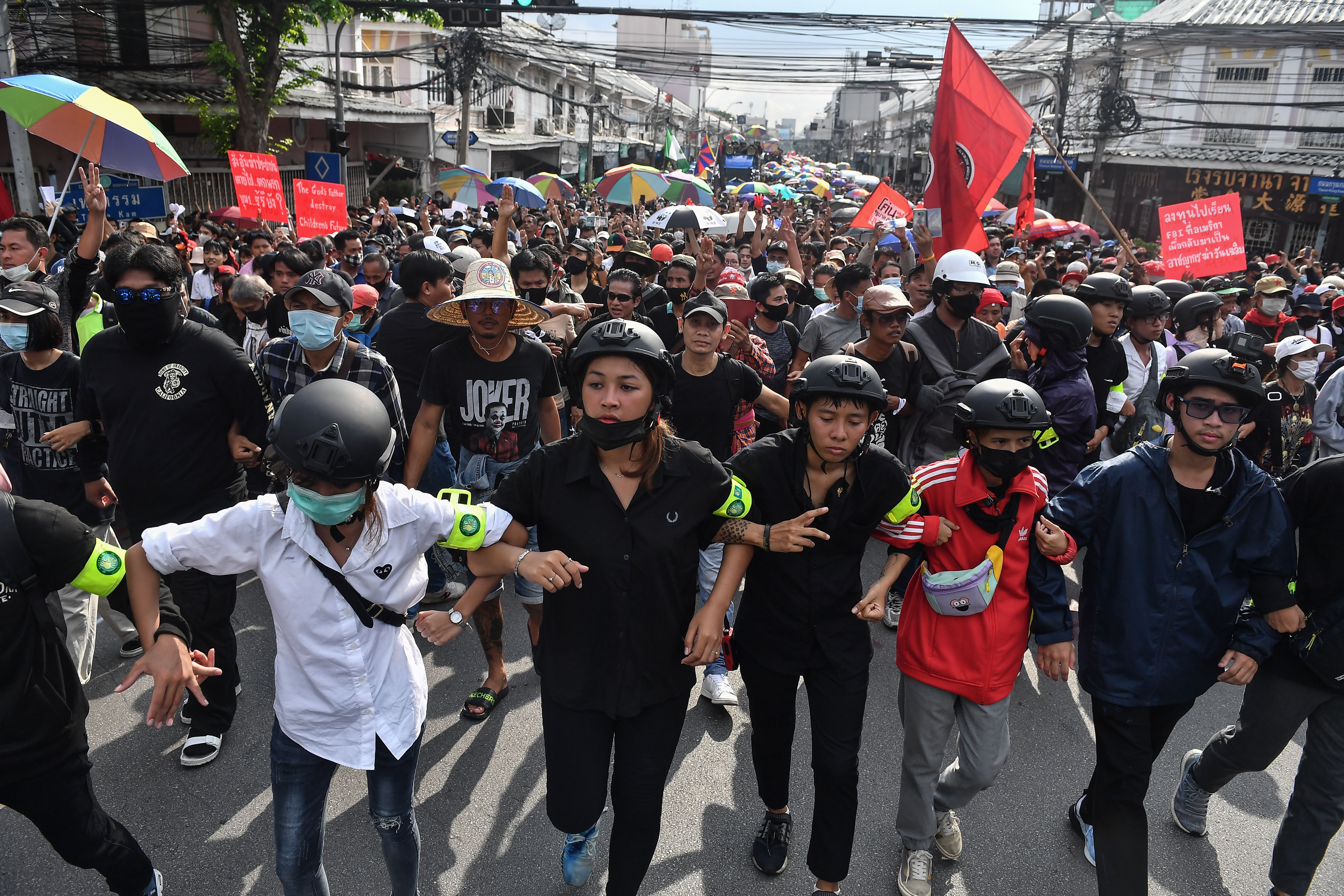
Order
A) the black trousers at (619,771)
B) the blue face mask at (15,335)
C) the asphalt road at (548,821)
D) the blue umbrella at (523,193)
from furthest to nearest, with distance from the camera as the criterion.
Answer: the blue umbrella at (523,193), the blue face mask at (15,335), the asphalt road at (548,821), the black trousers at (619,771)

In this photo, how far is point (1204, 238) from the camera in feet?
29.1

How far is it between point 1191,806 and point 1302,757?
0.56m

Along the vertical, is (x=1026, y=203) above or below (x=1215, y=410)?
above

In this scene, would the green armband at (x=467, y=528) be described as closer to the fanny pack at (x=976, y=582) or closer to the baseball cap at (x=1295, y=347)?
the fanny pack at (x=976, y=582)

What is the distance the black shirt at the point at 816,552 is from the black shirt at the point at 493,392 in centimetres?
165

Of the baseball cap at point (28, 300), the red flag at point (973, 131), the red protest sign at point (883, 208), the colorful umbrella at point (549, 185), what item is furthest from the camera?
the colorful umbrella at point (549, 185)

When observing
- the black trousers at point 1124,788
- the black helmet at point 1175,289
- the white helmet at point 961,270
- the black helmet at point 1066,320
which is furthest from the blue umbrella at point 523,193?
the black trousers at point 1124,788

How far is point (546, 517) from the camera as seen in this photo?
252cm

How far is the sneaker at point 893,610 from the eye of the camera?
17.0ft

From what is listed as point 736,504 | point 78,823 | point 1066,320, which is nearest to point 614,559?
point 736,504

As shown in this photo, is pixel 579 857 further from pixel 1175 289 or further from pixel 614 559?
pixel 1175 289

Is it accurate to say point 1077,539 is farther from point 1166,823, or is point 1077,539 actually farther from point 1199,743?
point 1199,743

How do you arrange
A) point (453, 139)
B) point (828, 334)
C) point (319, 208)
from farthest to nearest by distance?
point (453, 139)
point (319, 208)
point (828, 334)

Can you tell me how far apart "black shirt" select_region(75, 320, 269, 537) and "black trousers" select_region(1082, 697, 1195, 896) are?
11.5 ft
